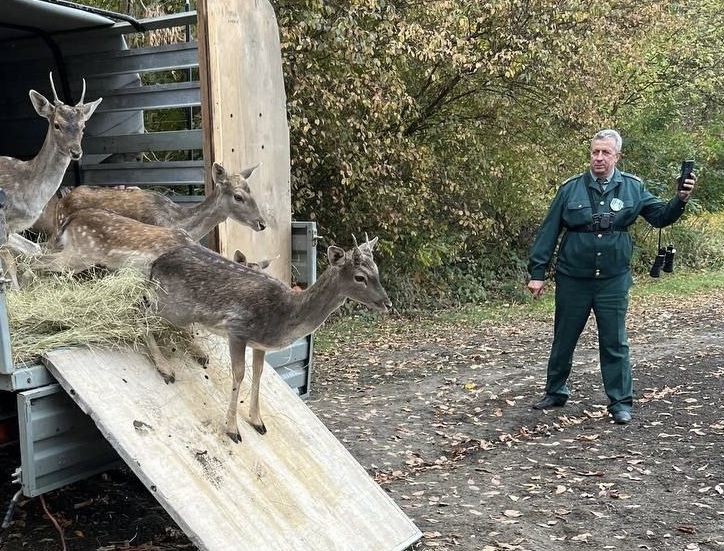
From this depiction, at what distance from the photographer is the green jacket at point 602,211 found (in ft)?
21.0

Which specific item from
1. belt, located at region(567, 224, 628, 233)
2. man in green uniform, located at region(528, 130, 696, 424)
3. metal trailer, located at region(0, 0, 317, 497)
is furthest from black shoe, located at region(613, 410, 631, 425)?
metal trailer, located at region(0, 0, 317, 497)

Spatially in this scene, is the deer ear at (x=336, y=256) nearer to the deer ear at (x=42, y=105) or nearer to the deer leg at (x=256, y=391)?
the deer leg at (x=256, y=391)

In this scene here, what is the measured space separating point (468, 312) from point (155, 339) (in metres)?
9.25

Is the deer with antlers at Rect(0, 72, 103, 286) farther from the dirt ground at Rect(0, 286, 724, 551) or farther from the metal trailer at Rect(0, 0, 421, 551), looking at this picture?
the dirt ground at Rect(0, 286, 724, 551)

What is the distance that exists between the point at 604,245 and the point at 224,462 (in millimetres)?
3679

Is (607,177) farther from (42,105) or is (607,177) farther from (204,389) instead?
(42,105)

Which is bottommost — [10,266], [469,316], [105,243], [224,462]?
[469,316]

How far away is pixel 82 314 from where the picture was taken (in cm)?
414

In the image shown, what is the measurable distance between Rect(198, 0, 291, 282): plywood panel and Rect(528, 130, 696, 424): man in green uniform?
2.28 m

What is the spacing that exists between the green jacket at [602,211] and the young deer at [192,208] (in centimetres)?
255

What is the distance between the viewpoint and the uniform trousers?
6.45m

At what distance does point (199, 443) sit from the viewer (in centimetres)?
397

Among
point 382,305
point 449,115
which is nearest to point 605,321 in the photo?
point 382,305

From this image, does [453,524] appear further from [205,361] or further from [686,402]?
[686,402]
